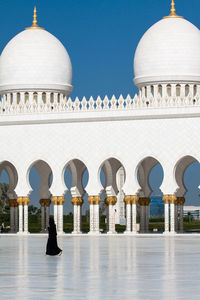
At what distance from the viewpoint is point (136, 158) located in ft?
101

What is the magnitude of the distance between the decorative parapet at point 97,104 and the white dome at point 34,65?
3.02 feet

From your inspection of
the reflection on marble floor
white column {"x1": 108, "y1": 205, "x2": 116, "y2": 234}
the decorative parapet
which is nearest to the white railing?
the decorative parapet

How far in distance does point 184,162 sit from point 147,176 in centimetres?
188

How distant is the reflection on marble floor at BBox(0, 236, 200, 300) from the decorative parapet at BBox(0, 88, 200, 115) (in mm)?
14941

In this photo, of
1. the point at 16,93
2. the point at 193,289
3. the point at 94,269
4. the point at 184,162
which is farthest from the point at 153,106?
the point at 193,289

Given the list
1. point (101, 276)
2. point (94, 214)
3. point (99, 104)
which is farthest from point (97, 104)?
point (101, 276)

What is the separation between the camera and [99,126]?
3162 centimetres

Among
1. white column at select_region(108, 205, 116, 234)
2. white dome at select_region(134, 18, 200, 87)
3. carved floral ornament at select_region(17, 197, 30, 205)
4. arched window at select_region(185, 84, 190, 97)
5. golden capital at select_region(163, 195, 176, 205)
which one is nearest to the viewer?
golden capital at select_region(163, 195, 176, 205)

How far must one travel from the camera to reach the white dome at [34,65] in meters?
34.6

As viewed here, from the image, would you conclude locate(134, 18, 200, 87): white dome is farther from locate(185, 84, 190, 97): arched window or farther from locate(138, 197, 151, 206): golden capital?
locate(138, 197, 151, 206): golden capital

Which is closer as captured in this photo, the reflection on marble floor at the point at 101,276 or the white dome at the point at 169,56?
the reflection on marble floor at the point at 101,276

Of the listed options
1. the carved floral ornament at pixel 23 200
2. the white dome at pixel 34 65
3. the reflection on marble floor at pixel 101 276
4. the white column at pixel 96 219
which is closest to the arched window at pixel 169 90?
the white dome at pixel 34 65

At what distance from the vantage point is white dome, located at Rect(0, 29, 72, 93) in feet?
114

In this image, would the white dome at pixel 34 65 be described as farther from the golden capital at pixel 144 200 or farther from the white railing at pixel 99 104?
the golden capital at pixel 144 200
